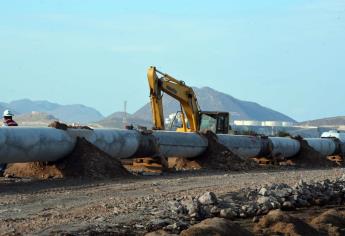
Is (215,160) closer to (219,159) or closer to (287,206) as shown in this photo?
(219,159)

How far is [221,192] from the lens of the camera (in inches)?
553

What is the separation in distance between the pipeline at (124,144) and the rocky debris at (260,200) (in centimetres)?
470

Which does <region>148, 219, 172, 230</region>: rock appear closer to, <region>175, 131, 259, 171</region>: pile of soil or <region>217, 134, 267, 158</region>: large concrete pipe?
<region>175, 131, 259, 171</region>: pile of soil

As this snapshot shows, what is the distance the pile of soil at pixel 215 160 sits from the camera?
876 inches

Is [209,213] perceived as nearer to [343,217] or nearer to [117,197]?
[117,197]

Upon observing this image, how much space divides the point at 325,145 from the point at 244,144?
8481mm

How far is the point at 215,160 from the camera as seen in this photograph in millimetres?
22422

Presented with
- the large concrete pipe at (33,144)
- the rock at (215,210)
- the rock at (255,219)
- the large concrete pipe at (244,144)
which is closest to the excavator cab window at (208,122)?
the large concrete pipe at (244,144)

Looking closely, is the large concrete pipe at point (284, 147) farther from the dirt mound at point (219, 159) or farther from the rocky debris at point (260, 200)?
the rocky debris at point (260, 200)

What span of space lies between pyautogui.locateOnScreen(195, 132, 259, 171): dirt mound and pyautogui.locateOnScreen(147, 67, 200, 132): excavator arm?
17.0 ft

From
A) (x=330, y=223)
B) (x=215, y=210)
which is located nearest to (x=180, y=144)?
(x=330, y=223)

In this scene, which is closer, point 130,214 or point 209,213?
point 130,214

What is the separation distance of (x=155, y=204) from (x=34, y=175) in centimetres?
595

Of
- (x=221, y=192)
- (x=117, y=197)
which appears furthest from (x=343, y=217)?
(x=117, y=197)
